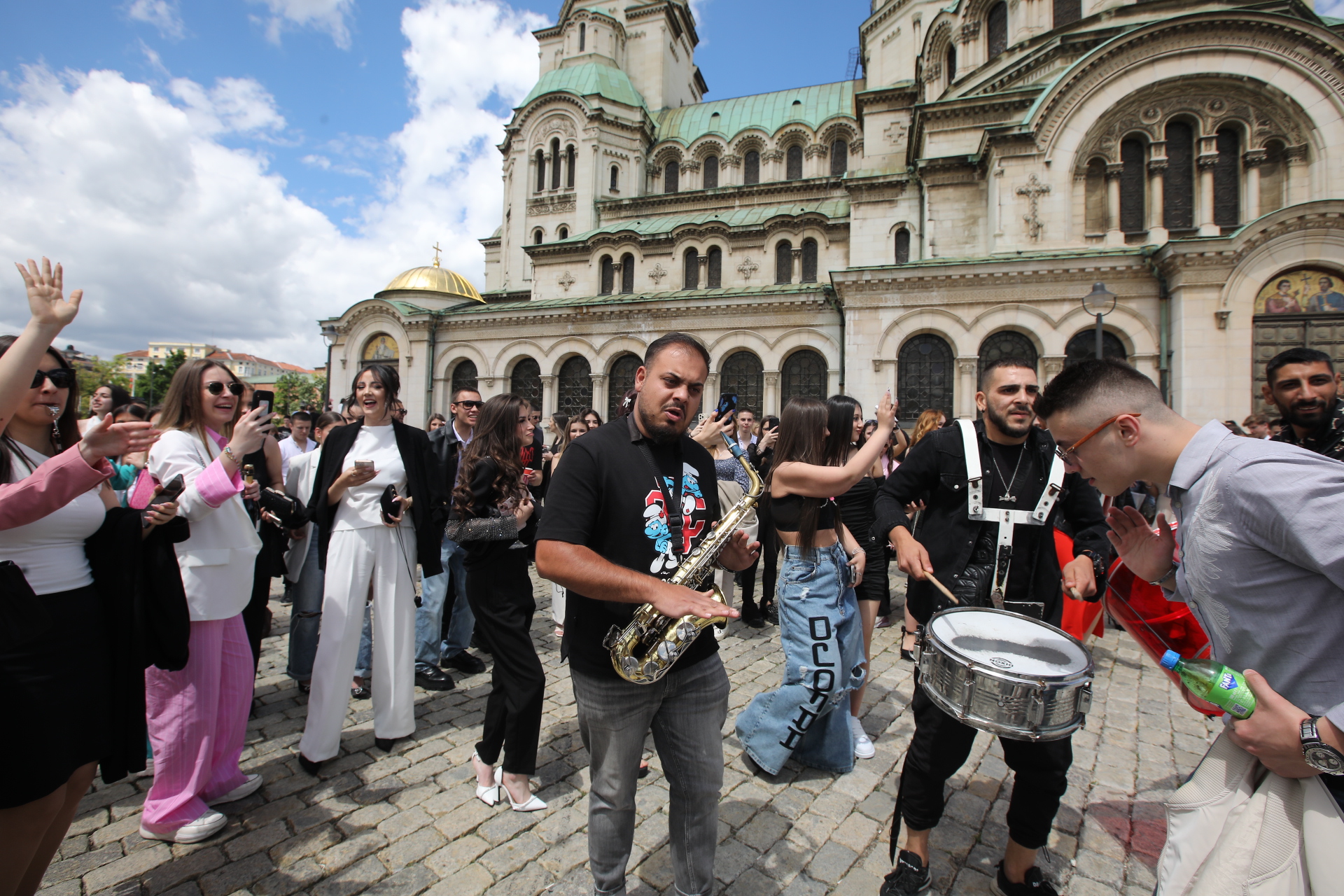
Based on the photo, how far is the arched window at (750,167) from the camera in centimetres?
3027

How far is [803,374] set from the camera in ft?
65.5

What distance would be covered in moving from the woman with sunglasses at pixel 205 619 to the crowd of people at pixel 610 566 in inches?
0.6

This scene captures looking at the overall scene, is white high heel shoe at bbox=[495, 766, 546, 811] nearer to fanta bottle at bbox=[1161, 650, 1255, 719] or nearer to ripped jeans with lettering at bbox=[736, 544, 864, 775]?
ripped jeans with lettering at bbox=[736, 544, 864, 775]

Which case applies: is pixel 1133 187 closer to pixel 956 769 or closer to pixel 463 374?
pixel 956 769

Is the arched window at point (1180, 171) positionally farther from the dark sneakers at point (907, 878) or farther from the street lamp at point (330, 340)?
the street lamp at point (330, 340)

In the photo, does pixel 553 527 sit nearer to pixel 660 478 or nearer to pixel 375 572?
pixel 660 478

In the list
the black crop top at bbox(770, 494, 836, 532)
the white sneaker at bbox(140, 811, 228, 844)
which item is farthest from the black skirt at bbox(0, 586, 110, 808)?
the black crop top at bbox(770, 494, 836, 532)

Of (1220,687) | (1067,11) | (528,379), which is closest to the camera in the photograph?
(1220,687)

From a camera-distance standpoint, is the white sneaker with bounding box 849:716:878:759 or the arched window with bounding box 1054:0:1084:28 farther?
the arched window with bounding box 1054:0:1084:28

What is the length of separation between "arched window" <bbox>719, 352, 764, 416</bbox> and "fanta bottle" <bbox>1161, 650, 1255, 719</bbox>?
1887cm

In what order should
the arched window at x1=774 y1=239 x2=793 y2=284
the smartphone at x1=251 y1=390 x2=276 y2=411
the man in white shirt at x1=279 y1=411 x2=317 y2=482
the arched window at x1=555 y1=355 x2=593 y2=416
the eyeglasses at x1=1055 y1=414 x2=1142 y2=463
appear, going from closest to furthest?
the eyeglasses at x1=1055 y1=414 x2=1142 y2=463
the smartphone at x1=251 y1=390 x2=276 y2=411
the man in white shirt at x1=279 y1=411 x2=317 y2=482
the arched window at x1=555 y1=355 x2=593 y2=416
the arched window at x1=774 y1=239 x2=793 y2=284

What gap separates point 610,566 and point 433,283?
2989 centimetres

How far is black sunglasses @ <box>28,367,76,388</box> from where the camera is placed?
8.64 ft

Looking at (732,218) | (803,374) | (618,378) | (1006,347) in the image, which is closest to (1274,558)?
(1006,347)
